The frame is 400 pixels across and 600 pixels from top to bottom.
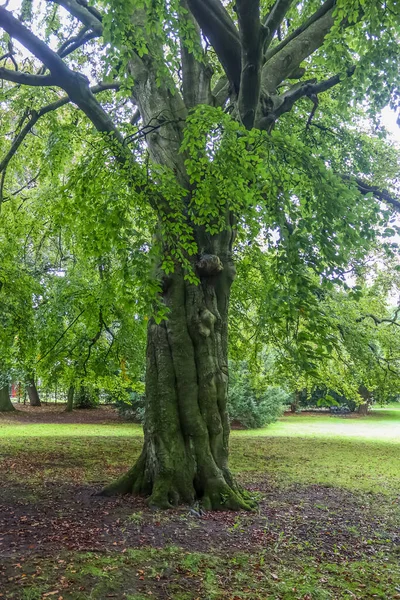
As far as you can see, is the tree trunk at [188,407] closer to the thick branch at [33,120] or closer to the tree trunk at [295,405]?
the thick branch at [33,120]

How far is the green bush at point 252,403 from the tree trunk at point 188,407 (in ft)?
43.0

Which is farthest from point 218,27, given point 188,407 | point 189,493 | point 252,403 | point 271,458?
point 252,403

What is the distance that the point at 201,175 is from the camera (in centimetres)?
604

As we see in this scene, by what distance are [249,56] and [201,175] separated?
145 centimetres

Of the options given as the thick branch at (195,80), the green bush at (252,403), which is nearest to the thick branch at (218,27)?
the thick branch at (195,80)

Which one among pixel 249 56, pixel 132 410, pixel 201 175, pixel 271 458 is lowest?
pixel 271 458

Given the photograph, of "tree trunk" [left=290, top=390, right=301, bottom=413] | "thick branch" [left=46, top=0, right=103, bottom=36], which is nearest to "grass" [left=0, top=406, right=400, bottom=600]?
"thick branch" [left=46, top=0, right=103, bottom=36]

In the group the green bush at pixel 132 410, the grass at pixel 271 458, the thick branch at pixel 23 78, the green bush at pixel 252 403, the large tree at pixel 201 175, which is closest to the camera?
the large tree at pixel 201 175

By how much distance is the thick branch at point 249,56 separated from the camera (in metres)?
4.75

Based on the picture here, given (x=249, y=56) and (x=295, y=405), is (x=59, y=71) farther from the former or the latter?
(x=295, y=405)

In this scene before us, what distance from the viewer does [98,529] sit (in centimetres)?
511

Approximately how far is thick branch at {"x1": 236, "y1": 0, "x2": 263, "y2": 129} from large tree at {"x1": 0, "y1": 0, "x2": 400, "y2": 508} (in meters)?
0.02

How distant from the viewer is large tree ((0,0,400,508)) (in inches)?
183

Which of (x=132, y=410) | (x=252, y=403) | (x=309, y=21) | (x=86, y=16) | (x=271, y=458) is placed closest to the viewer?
(x=309, y=21)
